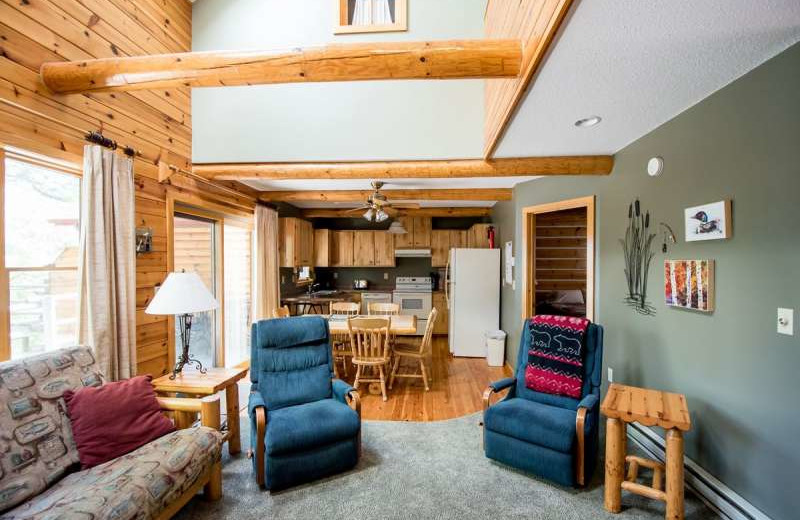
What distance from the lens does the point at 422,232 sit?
6.71 meters

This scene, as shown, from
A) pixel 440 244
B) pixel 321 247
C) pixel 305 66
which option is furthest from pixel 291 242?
pixel 305 66

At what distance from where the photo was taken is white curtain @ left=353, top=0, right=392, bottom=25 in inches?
143

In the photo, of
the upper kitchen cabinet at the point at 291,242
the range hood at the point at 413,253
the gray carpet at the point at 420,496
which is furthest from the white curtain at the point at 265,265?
the range hood at the point at 413,253

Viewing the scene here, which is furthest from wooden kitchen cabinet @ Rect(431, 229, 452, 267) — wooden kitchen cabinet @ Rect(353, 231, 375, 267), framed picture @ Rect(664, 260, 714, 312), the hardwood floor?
framed picture @ Rect(664, 260, 714, 312)

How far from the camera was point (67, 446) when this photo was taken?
1721 mm

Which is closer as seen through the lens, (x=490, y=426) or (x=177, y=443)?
(x=177, y=443)

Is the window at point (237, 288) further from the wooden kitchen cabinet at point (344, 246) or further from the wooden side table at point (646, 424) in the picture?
the wooden side table at point (646, 424)

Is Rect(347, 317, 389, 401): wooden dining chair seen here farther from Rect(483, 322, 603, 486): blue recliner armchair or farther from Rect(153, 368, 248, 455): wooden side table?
Rect(483, 322, 603, 486): blue recliner armchair

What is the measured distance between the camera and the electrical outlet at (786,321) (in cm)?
153

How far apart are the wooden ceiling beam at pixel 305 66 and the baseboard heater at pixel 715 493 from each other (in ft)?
8.41

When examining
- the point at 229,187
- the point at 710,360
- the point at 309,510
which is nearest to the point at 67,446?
the point at 309,510

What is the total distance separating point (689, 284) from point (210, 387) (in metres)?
3.20

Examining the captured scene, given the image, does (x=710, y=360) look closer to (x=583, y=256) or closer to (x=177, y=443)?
(x=177, y=443)

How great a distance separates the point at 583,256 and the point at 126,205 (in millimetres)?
5974
